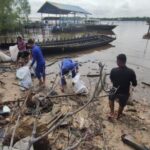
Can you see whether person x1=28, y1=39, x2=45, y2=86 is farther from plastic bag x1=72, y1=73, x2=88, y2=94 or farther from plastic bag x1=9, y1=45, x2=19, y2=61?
plastic bag x1=9, y1=45, x2=19, y2=61

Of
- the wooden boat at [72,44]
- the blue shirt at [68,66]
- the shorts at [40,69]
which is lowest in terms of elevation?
the wooden boat at [72,44]

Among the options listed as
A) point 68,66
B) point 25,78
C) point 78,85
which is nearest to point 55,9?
point 25,78

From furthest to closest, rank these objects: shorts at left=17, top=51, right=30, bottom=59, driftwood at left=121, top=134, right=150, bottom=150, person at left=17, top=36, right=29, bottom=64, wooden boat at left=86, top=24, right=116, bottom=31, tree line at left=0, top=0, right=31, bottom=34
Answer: wooden boat at left=86, top=24, right=116, bottom=31, tree line at left=0, top=0, right=31, bottom=34, shorts at left=17, top=51, right=30, bottom=59, person at left=17, top=36, right=29, bottom=64, driftwood at left=121, top=134, right=150, bottom=150

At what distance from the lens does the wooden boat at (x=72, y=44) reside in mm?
17969

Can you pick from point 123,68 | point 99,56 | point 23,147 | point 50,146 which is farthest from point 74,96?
point 99,56

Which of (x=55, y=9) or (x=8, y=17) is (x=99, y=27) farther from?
(x=8, y=17)

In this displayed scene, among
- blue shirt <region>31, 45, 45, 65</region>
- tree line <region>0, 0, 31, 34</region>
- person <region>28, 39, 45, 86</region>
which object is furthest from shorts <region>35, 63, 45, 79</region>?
tree line <region>0, 0, 31, 34</region>

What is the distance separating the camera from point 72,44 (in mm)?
20672

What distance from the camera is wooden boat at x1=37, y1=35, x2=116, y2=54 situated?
17969 mm

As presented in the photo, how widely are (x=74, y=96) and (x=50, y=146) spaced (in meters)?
3.39

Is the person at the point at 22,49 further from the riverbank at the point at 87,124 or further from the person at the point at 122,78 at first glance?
the person at the point at 122,78

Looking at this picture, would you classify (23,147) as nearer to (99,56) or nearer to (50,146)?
(50,146)

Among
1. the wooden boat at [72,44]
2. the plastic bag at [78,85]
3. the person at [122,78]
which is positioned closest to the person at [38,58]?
the plastic bag at [78,85]

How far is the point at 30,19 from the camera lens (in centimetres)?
4688
